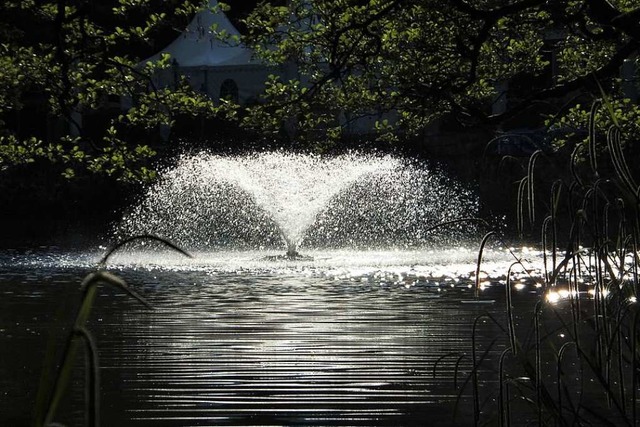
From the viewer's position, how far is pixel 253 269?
54.5 ft

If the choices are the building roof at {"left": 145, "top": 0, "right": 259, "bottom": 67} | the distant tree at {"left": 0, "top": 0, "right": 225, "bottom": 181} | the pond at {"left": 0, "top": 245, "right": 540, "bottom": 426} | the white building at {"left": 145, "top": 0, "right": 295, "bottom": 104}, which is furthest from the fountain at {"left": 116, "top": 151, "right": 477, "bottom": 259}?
the distant tree at {"left": 0, "top": 0, "right": 225, "bottom": 181}

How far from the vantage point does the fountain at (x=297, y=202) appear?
2527 cm

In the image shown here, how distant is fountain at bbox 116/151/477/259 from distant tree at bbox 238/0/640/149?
9617 millimetres

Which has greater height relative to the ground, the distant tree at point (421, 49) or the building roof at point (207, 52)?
the building roof at point (207, 52)

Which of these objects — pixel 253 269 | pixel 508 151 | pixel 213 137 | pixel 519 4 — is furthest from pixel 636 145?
pixel 519 4

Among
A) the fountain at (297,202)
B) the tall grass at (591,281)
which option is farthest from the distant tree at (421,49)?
the fountain at (297,202)

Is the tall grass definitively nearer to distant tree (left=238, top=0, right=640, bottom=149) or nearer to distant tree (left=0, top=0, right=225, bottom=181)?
distant tree (left=238, top=0, right=640, bottom=149)

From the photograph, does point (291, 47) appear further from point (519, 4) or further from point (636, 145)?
point (636, 145)

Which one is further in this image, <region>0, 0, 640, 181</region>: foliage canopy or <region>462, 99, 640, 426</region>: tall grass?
<region>0, 0, 640, 181</region>: foliage canopy

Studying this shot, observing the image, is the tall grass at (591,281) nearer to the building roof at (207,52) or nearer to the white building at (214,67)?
the building roof at (207,52)

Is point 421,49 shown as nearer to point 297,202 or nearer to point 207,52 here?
point 297,202

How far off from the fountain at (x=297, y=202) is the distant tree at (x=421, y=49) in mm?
9617

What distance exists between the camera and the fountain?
25266 mm

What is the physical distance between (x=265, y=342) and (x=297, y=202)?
15910mm
